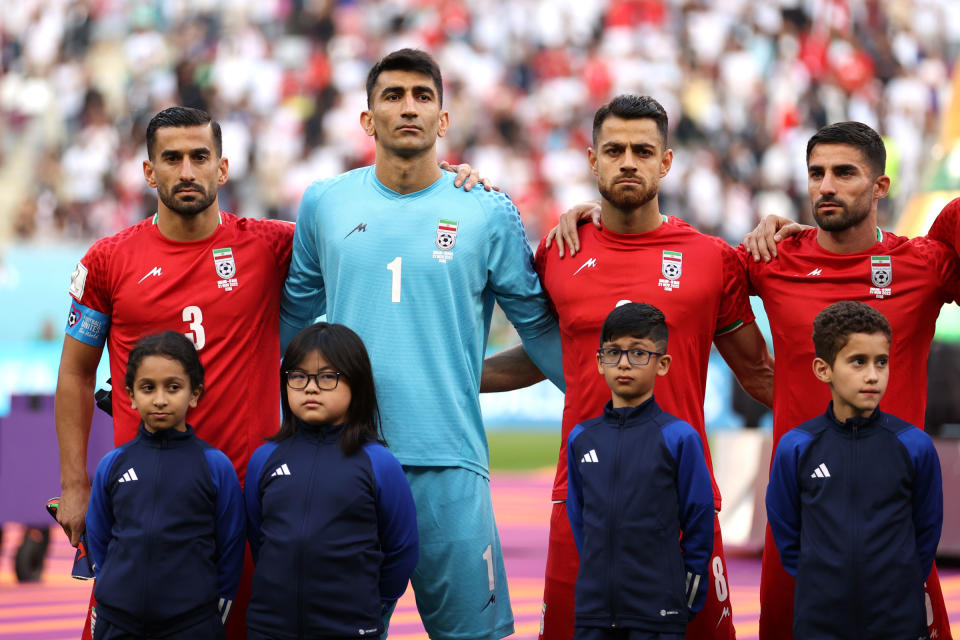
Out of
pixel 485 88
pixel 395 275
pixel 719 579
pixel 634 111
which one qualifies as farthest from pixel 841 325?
pixel 485 88

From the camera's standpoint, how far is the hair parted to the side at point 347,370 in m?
4.68

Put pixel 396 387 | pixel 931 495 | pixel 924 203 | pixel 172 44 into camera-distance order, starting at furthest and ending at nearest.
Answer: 1. pixel 172 44
2. pixel 924 203
3. pixel 396 387
4. pixel 931 495

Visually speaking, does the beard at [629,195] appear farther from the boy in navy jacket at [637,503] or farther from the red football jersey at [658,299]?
the boy in navy jacket at [637,503]

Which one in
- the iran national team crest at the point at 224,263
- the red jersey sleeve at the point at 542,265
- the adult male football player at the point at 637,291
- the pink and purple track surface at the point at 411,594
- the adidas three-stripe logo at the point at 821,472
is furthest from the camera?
the pink and purple track surface at the point at 411,594

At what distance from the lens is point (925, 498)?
4.47m

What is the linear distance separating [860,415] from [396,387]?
1.67 meters

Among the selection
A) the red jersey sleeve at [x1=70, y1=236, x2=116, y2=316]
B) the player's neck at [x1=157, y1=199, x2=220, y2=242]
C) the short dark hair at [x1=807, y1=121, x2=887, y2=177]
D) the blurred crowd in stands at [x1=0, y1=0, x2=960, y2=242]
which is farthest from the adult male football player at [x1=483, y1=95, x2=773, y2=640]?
the blurred crowd in stands at [x1=0, y1=0, x2=960, y2=242]

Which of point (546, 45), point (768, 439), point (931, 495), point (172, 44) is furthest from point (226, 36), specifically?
point (931, 495)

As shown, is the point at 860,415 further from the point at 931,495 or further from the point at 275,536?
the point at 275,536

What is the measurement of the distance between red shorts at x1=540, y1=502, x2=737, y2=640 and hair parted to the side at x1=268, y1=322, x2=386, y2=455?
0.78m

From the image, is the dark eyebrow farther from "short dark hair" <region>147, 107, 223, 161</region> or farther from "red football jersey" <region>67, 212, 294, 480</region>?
"red football jersey" <region>67, 212, 294, 480</region>

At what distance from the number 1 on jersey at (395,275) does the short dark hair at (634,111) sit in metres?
0.89

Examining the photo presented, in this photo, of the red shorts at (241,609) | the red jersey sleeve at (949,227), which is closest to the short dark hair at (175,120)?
the red shorts at (241,609)

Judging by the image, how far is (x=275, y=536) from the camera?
453 cm
